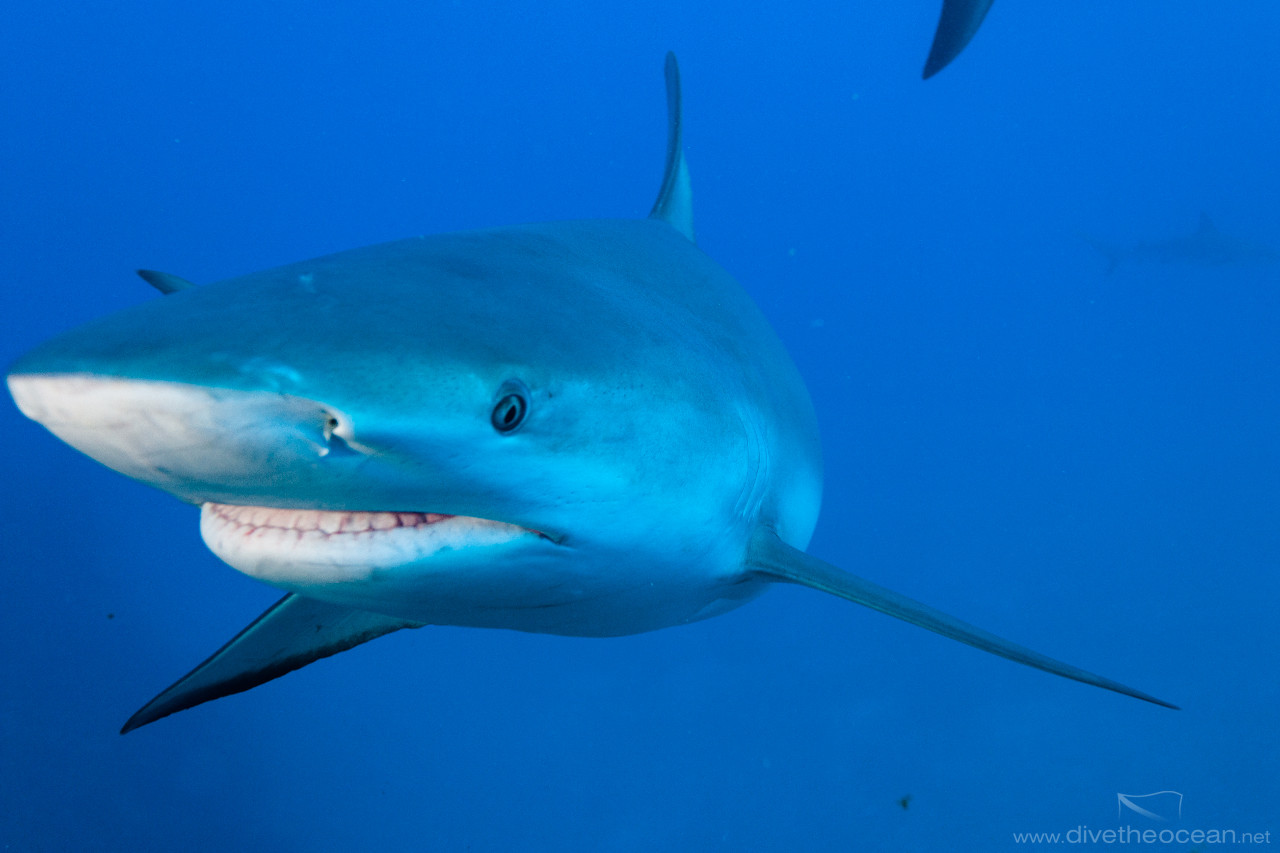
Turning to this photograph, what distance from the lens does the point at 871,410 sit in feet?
83.2

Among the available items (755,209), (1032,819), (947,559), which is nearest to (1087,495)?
(947,559)

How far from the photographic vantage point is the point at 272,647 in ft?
7.86

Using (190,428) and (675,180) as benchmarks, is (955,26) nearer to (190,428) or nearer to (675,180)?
(675,180)

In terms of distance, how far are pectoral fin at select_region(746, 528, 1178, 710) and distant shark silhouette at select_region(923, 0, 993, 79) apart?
2.62 m

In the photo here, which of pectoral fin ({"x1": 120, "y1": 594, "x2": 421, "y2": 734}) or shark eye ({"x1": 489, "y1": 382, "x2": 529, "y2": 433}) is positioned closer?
shark eye ({"x1": 489, "y1": 382, "x2": 529, "y2": 433})

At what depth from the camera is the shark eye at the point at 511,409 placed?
42.2 inches

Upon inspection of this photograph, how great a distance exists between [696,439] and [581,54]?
148 ft

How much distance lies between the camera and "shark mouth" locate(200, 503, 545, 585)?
3.58 feet

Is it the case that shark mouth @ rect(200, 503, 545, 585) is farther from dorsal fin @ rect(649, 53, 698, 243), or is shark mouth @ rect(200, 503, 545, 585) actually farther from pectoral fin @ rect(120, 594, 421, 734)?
dorsal fin @ rect(649, 53, 698, 243)

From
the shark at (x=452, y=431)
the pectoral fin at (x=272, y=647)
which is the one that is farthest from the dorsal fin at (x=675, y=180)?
the pectoral fin at (x=272, y=647)

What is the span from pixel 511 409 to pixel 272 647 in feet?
5.88

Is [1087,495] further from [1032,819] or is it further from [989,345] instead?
[989,345]
